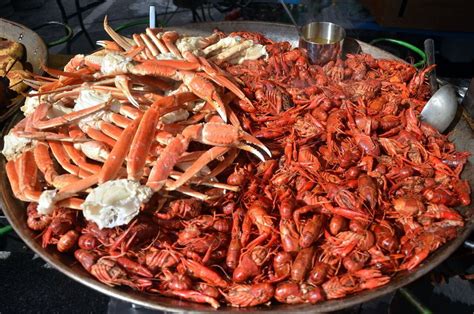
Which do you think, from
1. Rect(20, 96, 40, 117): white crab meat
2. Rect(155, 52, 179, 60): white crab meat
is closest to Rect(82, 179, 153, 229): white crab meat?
Rect(20, 96, 40, 117): white crab meat

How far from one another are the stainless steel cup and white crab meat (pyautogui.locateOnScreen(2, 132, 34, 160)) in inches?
95.6

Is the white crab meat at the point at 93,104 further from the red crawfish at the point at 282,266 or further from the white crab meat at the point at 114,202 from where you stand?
the red crawfish at the point at 282,266

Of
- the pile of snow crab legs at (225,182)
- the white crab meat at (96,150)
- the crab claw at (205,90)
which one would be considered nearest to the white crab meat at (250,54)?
the pile of snow crab legs at (225,182)

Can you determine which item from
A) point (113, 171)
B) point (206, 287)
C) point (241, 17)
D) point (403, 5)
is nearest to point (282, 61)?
point (113, 171)

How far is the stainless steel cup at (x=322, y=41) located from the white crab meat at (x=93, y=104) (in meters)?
1.87

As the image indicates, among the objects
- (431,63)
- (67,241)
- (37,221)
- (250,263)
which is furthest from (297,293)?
(431,63)

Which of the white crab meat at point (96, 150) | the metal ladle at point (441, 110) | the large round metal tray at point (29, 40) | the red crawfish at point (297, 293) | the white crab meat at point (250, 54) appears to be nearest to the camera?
the red crawfish at point (297, 293)

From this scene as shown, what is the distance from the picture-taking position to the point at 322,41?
3855mm

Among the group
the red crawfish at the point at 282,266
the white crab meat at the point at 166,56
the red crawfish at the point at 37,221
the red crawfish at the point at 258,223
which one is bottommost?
the red crawfish at the point at 282,266

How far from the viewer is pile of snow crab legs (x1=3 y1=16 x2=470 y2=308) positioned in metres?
2.13

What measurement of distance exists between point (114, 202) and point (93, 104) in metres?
0.88

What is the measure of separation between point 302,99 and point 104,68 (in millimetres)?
1485

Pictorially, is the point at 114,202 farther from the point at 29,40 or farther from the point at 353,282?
the point at 29,40

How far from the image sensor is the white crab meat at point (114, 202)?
6.48 ft
